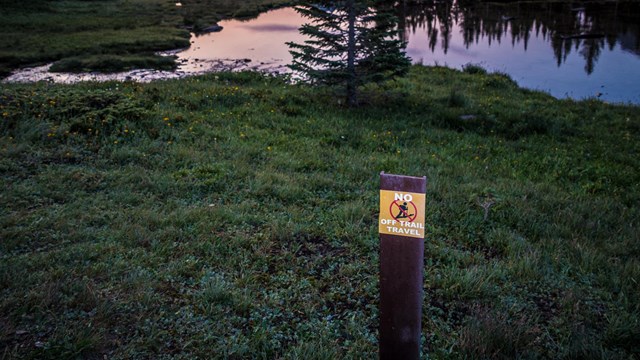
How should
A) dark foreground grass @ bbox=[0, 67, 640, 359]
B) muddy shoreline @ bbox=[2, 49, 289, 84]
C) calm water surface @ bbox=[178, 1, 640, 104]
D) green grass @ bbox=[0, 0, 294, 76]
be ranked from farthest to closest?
green grass @ bbox=[0, 0, 294, 76] < calm water surface @ bbox=[178, 1, 640, 104] < muddy shoreline @ bbox=[2, 49, 289, 84] < dark foreground grass @ bbox=[0, 67, 640, 359]

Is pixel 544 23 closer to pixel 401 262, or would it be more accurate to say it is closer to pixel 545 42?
pixel 545 42

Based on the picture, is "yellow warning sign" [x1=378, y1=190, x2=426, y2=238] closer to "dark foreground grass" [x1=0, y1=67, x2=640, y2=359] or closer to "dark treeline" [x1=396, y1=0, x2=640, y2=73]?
→ "dark foreground grass" [x1=0, y1=67, x2=640, y2=359]

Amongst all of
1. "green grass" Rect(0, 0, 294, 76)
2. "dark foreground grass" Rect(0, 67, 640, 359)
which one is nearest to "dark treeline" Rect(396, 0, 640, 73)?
"dark foreground grass" Rect(0, 67, 640, 359)

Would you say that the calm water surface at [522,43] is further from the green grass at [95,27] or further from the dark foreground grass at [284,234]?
the dark foreground grass at [284,234]

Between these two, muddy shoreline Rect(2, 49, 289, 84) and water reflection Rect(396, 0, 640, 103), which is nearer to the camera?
muddy shoreline Rect(2, 49, 289, 84)

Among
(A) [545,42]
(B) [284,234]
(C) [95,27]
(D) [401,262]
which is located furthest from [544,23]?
(D) [401,262]

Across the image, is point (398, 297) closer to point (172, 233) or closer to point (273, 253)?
point (273, 253)

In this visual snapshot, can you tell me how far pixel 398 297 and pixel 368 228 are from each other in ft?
9.87

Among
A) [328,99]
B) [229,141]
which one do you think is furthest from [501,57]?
[229,141]

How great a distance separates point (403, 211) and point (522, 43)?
3456cm

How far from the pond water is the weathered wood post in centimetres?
1968

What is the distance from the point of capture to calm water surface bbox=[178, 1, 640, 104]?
75.5 ft

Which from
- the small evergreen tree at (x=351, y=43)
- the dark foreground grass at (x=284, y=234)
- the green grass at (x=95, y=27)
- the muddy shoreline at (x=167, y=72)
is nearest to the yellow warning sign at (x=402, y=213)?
the dark foreground grass at (x=284, y=234)

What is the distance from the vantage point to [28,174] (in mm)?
7789
